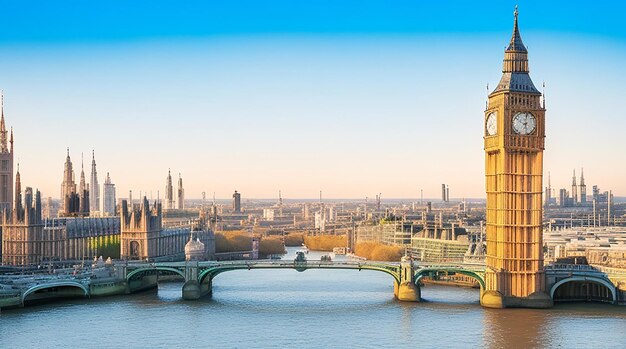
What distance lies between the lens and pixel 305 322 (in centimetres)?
6169

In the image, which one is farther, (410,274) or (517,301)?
(410,274)

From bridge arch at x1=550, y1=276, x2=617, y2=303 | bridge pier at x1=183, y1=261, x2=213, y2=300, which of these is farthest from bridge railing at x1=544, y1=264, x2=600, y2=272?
bridge pier at x1=183, y1=261, x2=213, y2=300

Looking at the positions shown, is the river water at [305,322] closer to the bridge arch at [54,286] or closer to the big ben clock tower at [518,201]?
the bridge arch at [54,286]

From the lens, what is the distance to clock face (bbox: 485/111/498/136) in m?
68.6

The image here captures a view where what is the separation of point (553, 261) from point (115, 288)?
32.2 metres

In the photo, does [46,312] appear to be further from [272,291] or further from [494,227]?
[494,227]

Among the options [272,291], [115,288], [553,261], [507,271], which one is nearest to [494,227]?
[507,271]

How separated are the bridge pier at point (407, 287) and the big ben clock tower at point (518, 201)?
4.79m

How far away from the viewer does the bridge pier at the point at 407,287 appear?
2773 inches

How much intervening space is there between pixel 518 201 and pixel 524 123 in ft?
16.2

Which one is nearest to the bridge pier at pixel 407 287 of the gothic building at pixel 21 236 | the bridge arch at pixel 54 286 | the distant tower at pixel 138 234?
the bridge arch at pixel 54 286

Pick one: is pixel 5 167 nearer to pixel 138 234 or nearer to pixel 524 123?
pixel 138 234

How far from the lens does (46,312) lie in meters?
66.1

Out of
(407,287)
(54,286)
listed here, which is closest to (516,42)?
(407,287)
